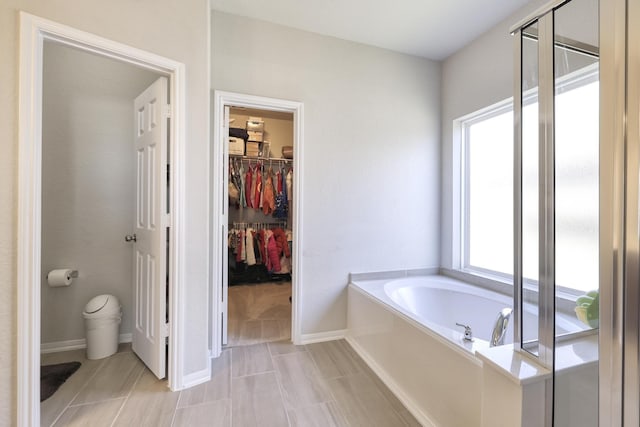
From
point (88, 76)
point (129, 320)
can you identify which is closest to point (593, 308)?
point (129, 320)

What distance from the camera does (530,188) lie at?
38.5 inches

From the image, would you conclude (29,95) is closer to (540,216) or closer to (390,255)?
(540,216)

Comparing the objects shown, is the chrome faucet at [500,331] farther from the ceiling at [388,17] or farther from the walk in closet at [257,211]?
→ the walk in closet at [257,211]

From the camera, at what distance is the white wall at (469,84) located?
7.06 ft

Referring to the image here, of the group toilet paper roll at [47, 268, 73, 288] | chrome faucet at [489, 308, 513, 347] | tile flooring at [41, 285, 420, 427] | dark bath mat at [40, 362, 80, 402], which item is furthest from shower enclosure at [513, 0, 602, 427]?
toilet paper roll at [47, 268, 73, 288]

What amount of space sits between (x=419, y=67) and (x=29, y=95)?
113 inches

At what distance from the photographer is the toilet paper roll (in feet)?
6.56

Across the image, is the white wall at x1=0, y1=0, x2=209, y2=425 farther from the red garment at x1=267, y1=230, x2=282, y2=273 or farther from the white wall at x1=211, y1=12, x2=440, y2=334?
the red garment at x1=267, y1=230, x2=282, y2=273

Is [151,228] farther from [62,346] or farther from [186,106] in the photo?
[62,346]

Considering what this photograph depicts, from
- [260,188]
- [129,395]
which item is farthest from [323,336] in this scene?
[260,188]

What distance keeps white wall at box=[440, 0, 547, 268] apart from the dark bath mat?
3120mm

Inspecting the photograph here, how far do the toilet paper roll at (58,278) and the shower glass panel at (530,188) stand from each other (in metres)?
2.78

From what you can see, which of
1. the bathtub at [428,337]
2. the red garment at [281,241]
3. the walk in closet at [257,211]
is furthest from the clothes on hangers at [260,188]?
the bathtub at [428,337]

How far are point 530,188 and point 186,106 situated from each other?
186cm
